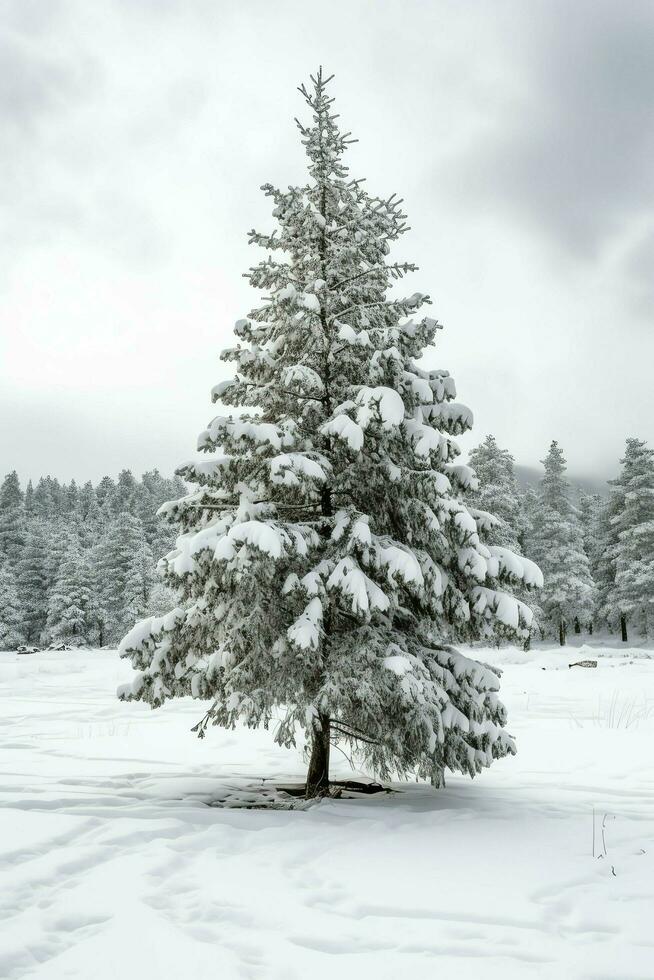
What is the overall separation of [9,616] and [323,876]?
5696 centimetres

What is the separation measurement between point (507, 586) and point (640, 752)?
16.4 feet

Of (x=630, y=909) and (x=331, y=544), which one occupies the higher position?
(x=331, y=544)

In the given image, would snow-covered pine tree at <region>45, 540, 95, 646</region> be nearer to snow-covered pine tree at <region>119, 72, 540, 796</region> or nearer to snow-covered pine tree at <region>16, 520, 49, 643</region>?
snow-covered pine tree at <region>16, 520, 49, 643</region>

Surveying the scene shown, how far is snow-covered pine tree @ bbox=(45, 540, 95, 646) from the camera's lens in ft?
174

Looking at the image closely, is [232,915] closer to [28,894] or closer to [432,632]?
[28,894]

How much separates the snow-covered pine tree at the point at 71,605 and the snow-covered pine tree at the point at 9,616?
248 centimetres

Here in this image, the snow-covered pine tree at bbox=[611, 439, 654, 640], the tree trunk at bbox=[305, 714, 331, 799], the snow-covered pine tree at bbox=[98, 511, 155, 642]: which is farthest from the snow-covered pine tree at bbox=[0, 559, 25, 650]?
the tree trunk at bbox=[305, 714, 331, 799]

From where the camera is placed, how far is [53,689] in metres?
18.7

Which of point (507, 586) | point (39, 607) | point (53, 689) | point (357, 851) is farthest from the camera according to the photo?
point (39, 607)

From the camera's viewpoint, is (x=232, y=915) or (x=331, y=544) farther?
(x=331, y=544)

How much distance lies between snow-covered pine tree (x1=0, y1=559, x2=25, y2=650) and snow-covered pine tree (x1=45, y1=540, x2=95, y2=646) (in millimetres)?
2475

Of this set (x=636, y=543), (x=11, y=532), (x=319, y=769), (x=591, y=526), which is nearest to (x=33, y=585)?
(x=11, y=532)

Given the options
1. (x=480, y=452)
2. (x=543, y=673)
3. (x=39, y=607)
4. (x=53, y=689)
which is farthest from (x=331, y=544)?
(x=39, y=607)

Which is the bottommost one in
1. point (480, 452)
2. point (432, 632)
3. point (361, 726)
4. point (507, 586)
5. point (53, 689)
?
point (53, 689)
